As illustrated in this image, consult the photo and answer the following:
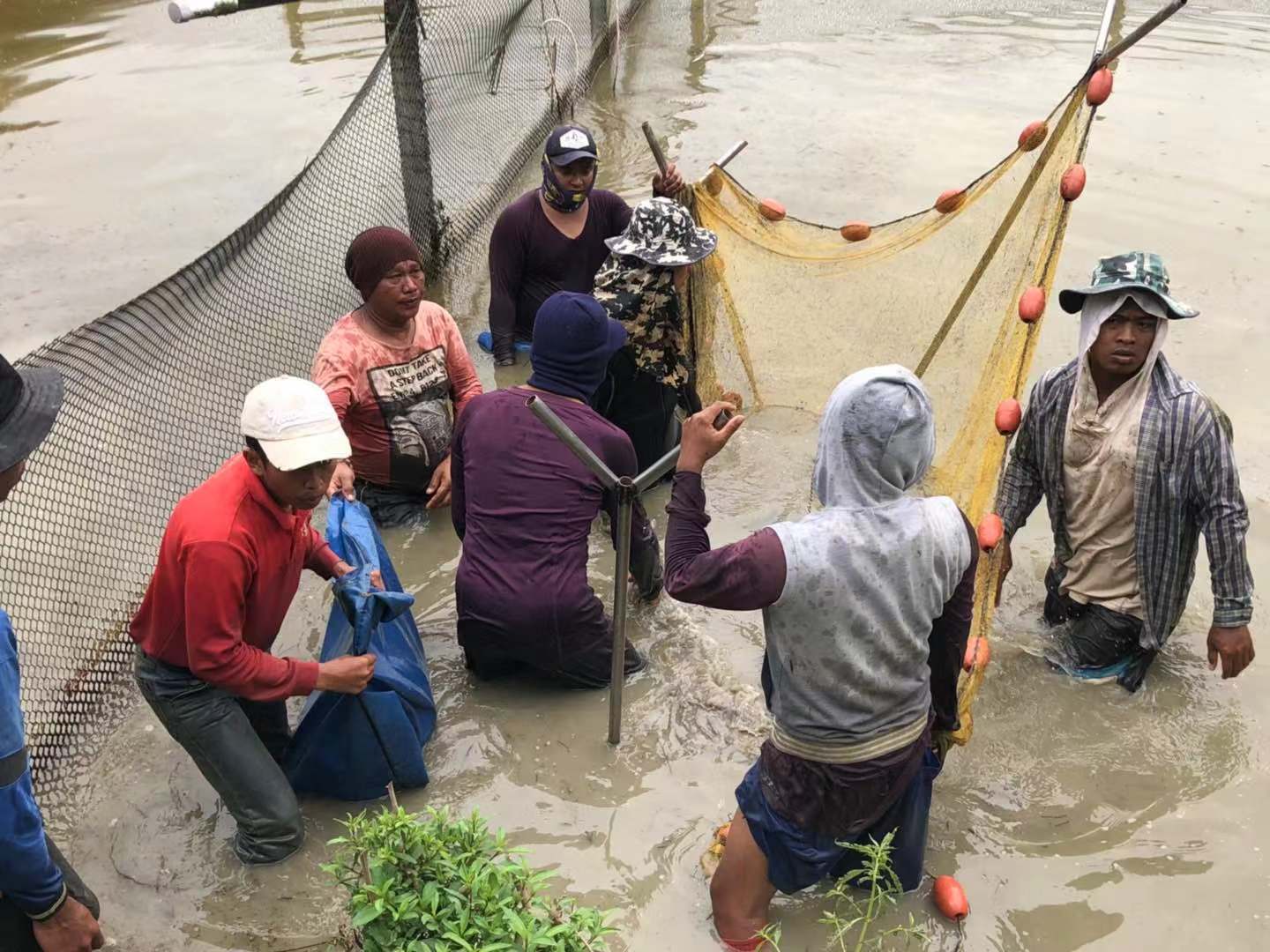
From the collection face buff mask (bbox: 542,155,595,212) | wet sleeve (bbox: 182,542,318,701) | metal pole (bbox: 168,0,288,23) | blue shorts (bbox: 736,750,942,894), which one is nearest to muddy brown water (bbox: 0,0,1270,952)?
blue shorts (bbox: 736,750,942,894)

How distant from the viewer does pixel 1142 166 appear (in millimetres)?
8875

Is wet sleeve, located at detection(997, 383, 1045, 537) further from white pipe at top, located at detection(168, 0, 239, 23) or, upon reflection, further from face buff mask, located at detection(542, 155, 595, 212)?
white pipe at top, located at detection(168, 0, 239, 23)

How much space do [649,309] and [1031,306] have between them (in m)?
Result: 1.67

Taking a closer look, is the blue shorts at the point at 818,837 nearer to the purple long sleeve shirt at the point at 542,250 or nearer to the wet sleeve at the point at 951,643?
the wet sleeve at the point at 951,643

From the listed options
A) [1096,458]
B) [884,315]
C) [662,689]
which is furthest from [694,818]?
[884,315]

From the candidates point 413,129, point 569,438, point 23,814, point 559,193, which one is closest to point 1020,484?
point 569,438

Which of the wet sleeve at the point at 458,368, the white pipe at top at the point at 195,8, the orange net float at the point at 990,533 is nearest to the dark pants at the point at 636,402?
the wet sleeve at the point at 458,368

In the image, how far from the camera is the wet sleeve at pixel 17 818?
2.25 meters

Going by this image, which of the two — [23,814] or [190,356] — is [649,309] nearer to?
[190,356]

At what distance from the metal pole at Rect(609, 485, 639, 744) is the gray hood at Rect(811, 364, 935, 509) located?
74cm

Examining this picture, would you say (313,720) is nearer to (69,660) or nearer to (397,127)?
(69,660)

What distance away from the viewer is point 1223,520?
3.42 metres

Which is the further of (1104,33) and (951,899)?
(1104,33)

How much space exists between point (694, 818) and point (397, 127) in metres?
4.83
